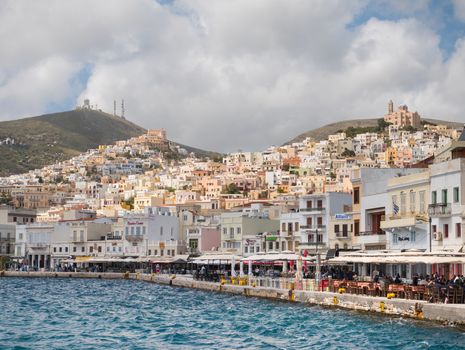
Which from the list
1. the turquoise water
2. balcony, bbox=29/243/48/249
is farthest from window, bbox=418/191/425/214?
balcony, bbox=29/243/48/249

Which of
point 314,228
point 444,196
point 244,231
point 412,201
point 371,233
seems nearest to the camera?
point 444,196

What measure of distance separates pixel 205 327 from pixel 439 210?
16316mm

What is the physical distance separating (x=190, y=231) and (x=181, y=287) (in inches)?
1084

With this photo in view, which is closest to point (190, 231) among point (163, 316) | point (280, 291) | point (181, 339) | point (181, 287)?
point (181, 287)

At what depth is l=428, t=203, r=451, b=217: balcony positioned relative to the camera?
47219mm

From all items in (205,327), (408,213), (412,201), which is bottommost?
(205,327)

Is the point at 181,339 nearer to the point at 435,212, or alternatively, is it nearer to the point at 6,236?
the point at 435,212

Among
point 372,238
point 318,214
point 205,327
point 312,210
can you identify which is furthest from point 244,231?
point 205,327

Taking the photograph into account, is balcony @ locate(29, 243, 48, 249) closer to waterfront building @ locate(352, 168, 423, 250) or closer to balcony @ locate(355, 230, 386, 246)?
waterfront building @ locate(352, 168, 423, 250)

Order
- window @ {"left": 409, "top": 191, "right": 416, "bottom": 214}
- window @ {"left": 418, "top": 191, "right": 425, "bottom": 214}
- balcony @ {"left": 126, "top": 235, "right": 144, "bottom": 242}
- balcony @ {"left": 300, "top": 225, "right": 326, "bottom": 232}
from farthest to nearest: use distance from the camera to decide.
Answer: balcony @ {"left": 126, "top": 235, "right": 144, "bottom": 242} → balcony @ {"left": 300, "top": 225, "right": 326, "bottom": 232} → window @ {"left": 409, "top": 191, "right": 416, "bottom": 214} → window @ {"left": 418, "top": 191, "right": 425, "bottom": 214}

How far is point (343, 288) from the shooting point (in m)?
Answer: 44.5

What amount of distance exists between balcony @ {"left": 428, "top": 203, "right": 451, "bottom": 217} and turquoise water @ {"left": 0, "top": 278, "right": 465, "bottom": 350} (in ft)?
29.4

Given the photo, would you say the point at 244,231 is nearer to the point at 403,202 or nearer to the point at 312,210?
the point at 312,210

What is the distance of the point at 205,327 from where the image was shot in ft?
125
